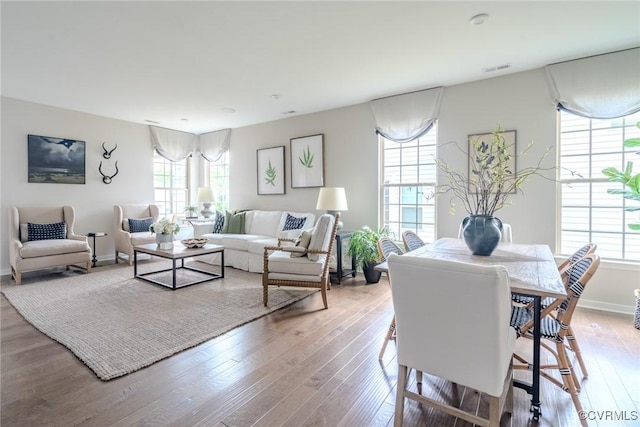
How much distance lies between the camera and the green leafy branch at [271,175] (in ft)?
19.1

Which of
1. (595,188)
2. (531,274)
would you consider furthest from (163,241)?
(595,188)

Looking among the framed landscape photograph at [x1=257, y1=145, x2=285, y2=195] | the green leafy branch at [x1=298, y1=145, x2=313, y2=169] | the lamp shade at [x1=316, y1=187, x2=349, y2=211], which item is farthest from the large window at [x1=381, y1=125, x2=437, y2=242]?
the framed landscape photograph at [x1=257, y1=145, x2=285, y2=195]

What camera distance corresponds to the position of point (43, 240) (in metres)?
4.48

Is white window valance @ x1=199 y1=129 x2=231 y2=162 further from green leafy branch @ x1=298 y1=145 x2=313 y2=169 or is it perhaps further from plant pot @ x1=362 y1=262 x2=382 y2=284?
plant pot @ x1=362 y1=262 x2=382 y2=284

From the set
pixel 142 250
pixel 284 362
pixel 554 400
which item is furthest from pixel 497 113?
pixel 142 250

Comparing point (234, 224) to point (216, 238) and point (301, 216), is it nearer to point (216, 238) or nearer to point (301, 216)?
point (216, 238)

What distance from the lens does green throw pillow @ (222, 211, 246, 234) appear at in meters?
5.53

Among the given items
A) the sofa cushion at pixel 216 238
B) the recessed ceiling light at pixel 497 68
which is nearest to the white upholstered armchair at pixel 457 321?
the recessed ceiling light at pixel 497 68

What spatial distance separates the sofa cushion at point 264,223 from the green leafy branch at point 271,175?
1.97 ft

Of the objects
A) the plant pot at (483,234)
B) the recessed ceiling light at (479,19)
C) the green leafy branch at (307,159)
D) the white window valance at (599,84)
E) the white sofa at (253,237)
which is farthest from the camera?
the green leafy branch at (307,159)

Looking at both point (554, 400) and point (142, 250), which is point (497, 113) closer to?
point (554, 400)

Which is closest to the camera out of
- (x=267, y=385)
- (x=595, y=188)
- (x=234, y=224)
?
(x=267, y=385)

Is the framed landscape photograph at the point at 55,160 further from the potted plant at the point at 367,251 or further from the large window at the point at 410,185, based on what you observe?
the large window at the point at 410,185

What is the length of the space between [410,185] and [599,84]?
7.29 feet
